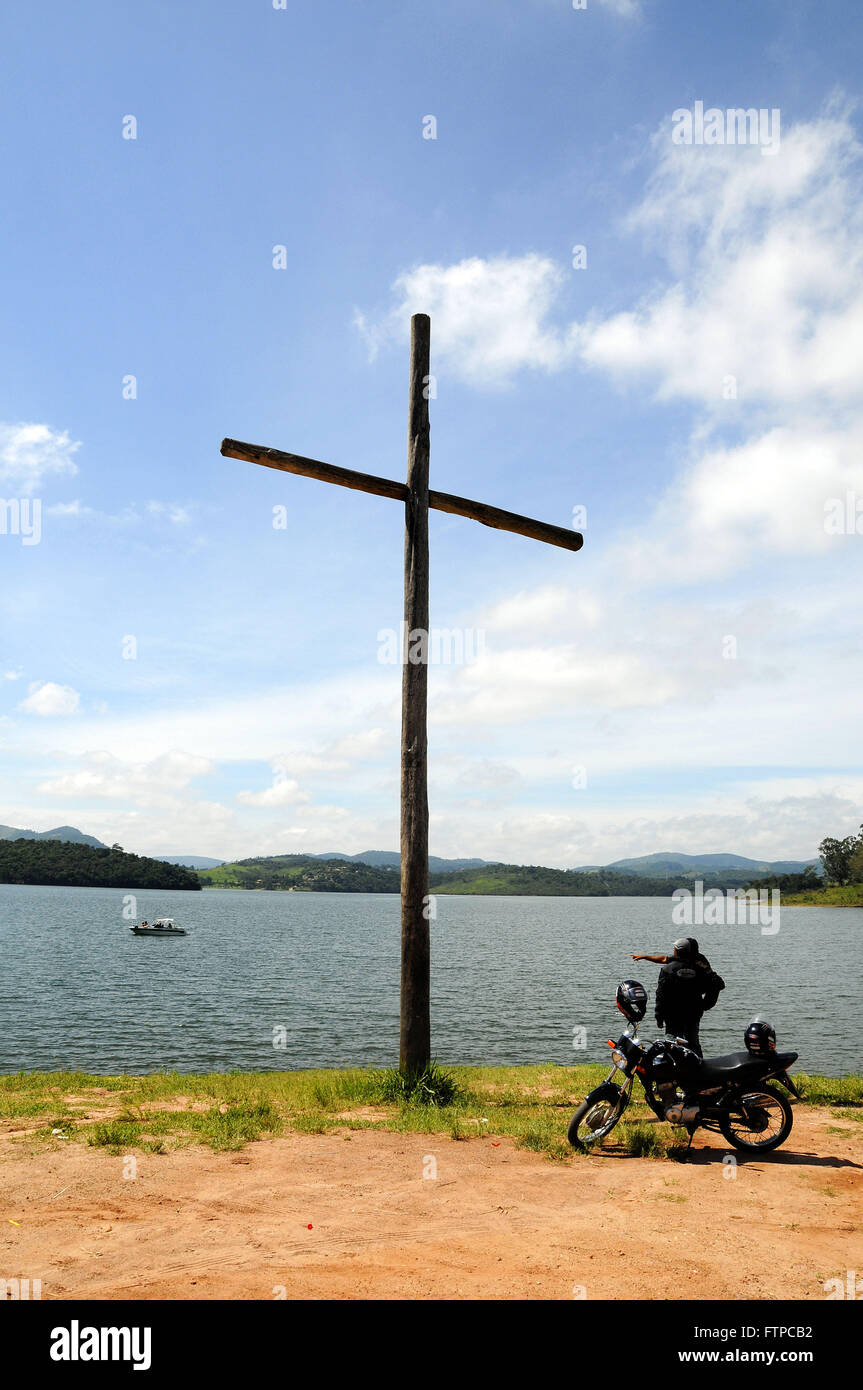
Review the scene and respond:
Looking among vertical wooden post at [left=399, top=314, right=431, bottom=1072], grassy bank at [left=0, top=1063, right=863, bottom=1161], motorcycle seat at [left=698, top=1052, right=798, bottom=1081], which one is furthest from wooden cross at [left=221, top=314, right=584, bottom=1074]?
motorcycle seat at [left=698, top=1052, right=798, bottom=1081]

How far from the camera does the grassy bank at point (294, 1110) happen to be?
8977 millimetres

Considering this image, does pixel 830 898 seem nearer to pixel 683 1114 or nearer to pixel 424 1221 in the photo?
pixel 683 1114

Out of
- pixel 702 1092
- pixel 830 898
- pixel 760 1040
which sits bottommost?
pixel 830 898

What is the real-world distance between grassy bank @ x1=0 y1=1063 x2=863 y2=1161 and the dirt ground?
15.8 inches

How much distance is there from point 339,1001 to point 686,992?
95.9 ft

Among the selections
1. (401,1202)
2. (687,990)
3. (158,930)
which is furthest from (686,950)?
(158,930)

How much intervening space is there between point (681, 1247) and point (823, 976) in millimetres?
52341

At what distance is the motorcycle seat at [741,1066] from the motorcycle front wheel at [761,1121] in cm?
27

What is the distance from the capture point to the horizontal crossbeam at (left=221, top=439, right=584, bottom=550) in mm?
10367

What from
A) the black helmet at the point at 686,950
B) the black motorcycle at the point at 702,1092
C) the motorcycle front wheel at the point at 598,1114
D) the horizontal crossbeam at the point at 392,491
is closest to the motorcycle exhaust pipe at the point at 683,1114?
the black motorcycle at the point at 702,1092

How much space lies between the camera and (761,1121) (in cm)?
870

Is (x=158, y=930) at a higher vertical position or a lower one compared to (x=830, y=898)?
higher

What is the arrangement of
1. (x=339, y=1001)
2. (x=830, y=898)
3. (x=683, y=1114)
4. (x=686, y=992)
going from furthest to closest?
(x=830, y=898)
(x=339, y=1001)
(x=686, y=992)
(x=683, y=1114)

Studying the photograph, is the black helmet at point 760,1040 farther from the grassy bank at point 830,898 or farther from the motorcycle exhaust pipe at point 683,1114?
the grassy bank at point 830,898
